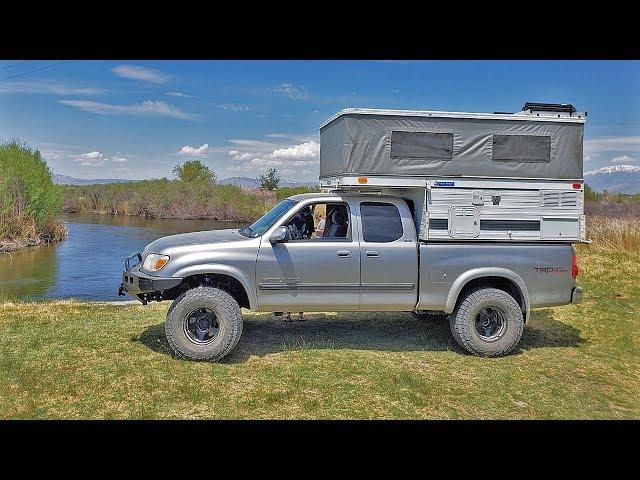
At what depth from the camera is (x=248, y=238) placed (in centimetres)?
675

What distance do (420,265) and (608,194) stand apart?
39.8m

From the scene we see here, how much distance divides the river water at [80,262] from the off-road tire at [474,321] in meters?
10.9

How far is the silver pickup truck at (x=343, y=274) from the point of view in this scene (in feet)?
21.2

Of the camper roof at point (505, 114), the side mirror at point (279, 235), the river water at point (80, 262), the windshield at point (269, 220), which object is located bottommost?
the river water at point (80, 262)

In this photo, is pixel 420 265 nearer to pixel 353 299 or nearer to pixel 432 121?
pixel 353 299

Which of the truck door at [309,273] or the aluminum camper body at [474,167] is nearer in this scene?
the truck door at [309,273]

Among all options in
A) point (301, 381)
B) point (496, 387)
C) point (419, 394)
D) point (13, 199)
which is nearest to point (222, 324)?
point (301, 381)

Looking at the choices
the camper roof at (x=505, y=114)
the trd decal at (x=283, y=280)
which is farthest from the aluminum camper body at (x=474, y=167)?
the trd decal at (x=283, y=280)

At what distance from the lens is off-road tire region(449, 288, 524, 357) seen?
6.92 meters

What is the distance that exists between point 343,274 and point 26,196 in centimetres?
2734

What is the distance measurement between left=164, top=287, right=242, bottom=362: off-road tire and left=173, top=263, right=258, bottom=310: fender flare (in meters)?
0.24

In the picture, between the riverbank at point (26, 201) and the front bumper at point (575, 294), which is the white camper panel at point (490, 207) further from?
the riverbank at point (26, 201)

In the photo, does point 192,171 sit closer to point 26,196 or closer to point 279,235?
point 26,196

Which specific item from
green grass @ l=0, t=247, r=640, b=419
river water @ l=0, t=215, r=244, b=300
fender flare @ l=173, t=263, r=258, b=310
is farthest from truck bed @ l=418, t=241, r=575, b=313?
river water @ l=0, t=215, r=244, b=300
